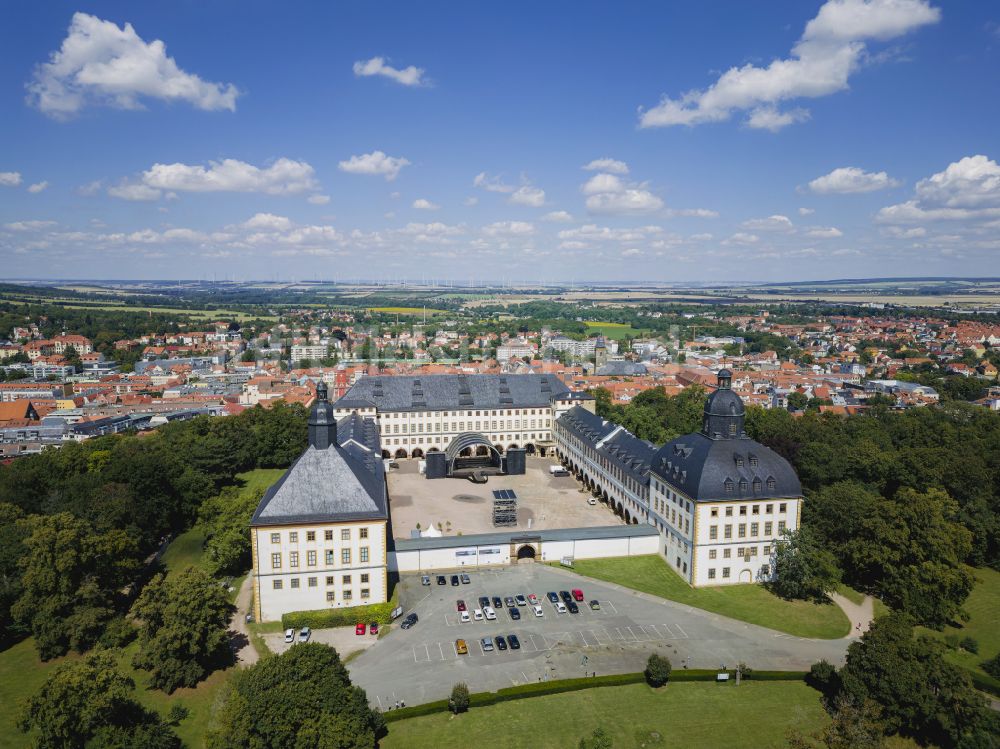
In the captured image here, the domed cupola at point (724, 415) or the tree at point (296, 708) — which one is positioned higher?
the domed cupola at point (724, 415)

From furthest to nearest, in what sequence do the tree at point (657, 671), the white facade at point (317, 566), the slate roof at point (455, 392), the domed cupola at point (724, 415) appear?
1. the slate roof at point (455, 392)
2. the domed cupola at point (724, 415)
3. the white facade at point (317, 566)
4. the tree at point (657, 671)

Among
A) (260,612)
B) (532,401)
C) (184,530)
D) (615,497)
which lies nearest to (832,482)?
(615,497)

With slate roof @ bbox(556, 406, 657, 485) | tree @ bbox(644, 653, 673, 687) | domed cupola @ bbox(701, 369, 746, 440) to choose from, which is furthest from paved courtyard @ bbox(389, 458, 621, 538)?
tree @ bbox(644, 653, 673, 687)

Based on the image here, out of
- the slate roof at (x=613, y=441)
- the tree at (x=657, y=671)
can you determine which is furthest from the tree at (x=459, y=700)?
the slate roof at (x=613, y=441)

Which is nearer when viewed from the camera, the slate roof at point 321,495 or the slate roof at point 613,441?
the slate roof at point 321,495

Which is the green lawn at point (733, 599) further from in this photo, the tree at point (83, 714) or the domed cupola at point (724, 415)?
the tree at point (83, 714)

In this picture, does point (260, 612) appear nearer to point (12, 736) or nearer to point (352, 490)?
point (352, 490)

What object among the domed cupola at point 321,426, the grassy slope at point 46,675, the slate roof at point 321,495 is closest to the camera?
the grassy slope at point 46,675
